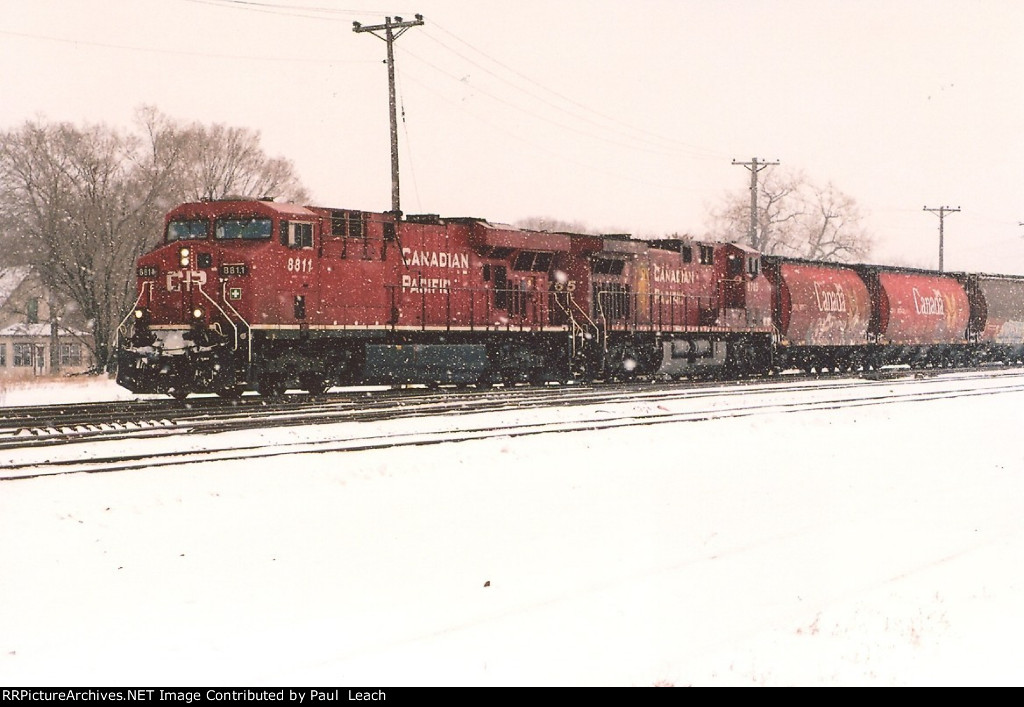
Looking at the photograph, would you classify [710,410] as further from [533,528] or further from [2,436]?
[2,436]

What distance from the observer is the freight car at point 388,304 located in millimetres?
→ 16188

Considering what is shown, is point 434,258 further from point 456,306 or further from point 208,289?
point 208,289

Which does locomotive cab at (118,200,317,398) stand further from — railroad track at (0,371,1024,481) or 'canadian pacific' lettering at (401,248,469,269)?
'canadian pacific' lettering at (401,248,469,269)

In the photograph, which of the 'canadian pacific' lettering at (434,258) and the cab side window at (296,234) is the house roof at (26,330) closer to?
the 'canadian pacific' lettering at (434,258)

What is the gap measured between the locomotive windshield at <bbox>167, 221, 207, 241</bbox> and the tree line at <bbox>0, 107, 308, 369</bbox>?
1471 cm

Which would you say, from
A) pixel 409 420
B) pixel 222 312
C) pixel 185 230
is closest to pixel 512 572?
pixel 409 420

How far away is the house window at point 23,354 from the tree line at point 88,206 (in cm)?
2230

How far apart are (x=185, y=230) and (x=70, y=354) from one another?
132 feet

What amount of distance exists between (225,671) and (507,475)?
5790 mm

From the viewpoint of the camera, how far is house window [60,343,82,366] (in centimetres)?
5216

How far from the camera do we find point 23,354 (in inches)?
2238

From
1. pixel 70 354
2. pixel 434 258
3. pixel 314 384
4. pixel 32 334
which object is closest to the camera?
pixel 314 384

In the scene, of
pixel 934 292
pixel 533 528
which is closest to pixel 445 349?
pixel 533 528

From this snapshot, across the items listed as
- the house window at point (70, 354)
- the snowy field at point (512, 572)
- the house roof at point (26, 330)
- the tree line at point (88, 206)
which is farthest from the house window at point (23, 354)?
the snowy field at point (512, 572)
